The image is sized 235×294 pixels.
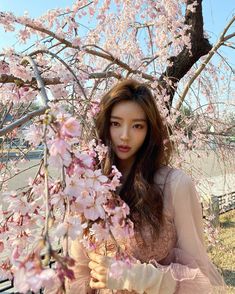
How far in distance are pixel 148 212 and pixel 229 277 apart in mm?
2723

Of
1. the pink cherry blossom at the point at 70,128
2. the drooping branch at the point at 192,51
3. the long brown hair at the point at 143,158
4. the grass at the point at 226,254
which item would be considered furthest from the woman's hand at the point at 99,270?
the grass at the point at 226,254

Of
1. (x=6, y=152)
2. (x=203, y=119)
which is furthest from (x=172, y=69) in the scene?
(x=6, y=152)

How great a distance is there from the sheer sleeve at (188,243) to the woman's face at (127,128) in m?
0.17

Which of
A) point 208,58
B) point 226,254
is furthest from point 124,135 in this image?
point 226,254

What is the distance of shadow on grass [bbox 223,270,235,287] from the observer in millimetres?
3348

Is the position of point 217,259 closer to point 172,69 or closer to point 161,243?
point 172,69

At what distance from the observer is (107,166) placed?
121 cm

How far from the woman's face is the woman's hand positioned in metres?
0.33

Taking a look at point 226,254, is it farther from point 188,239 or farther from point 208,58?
point 188,239

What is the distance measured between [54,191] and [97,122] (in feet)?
1.77

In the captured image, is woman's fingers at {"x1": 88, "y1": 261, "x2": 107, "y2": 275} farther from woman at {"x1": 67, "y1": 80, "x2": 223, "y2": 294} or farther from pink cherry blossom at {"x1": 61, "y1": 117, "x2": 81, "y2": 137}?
pink cherry blossom at {"x1": 61, "y1": 117, "x2": 81, "y2": 137}

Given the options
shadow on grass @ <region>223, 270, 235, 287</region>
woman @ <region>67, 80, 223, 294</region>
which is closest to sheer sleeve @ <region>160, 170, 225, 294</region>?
woman @ <region>67, 80, 223, 294</region>

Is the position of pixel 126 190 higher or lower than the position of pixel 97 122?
lower

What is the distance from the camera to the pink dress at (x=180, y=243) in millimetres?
1065
